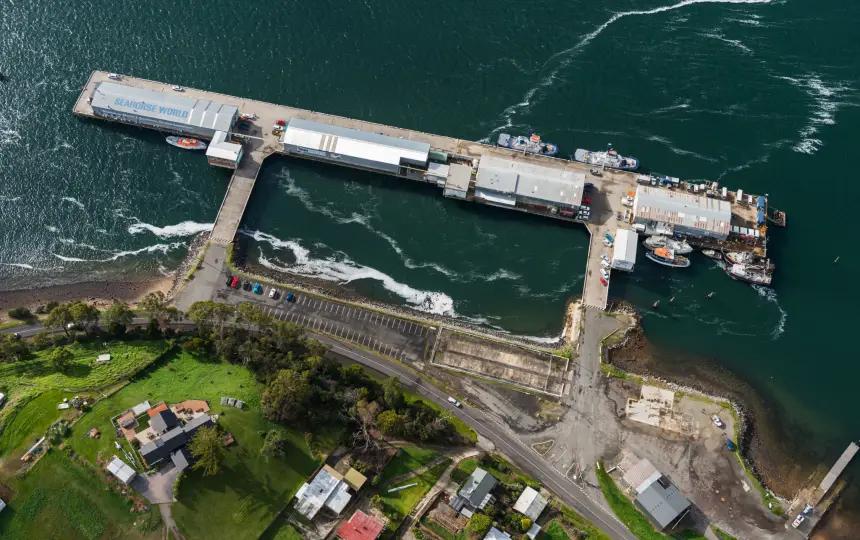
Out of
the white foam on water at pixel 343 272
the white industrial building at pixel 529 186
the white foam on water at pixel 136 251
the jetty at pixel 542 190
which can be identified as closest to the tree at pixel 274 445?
the white foam on water at pixel 343 272

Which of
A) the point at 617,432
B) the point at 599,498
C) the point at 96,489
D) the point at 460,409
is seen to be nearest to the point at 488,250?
the point at 460,409

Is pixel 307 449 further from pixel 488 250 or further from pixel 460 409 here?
pixel 488 250

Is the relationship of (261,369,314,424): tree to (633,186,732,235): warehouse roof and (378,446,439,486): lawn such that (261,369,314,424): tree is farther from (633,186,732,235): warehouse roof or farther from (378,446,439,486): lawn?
(633,186,732,235): warehouse roof

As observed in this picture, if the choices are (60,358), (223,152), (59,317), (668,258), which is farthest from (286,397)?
(668,258)

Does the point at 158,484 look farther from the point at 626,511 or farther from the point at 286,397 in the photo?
the point at 626,511

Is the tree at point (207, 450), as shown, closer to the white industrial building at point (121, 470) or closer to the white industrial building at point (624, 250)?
the white industrial building at point (121, 470)

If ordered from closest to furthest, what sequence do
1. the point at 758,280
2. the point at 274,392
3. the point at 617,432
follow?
the point at 274,392, the point at 617,432, the point at 758,280
